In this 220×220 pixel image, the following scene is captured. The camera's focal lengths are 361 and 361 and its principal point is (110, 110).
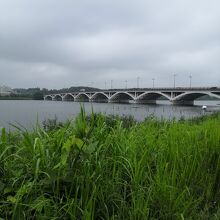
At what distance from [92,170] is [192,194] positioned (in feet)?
3.95

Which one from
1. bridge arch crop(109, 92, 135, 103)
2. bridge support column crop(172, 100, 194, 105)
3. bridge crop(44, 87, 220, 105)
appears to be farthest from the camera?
bridge arch crop(109, 92, 135, 103)

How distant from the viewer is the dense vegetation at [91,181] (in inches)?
102

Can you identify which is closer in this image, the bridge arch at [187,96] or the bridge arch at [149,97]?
the bridge arch at [187,96]

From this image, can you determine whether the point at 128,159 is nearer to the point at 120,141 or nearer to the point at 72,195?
the point at 120,141

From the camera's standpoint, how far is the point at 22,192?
2.46 meters

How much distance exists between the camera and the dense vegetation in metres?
2.59

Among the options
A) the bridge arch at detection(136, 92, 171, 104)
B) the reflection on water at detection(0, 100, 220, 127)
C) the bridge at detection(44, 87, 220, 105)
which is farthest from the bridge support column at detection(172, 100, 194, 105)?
the reflection on water at detection(0, 100, 220, 127)

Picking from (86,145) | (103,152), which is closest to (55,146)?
(86,145)

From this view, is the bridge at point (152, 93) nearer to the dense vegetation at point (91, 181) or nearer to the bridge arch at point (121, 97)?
the bridge arch at point (121, 97)

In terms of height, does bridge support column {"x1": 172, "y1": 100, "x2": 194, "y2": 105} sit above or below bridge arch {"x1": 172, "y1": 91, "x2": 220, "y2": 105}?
below

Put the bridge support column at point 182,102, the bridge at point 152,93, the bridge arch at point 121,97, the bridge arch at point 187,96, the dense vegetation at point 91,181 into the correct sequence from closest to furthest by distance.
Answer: the dense vegetation at point 91,181 < the bridge arch at point 187,96 < the bridge at point 152,93 < the bridge support column at point 182,102 < the bridge arch at point 121,97

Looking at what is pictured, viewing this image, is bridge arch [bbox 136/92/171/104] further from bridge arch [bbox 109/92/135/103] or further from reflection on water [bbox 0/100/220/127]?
reflection on water [bbox 0/100/220/127]

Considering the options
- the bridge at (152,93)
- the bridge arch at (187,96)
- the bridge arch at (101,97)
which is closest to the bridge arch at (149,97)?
the bridge at (152,93)

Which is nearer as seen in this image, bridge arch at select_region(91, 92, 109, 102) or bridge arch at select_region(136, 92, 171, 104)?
bridge arch at select_region(91, 92, 109, 102)
